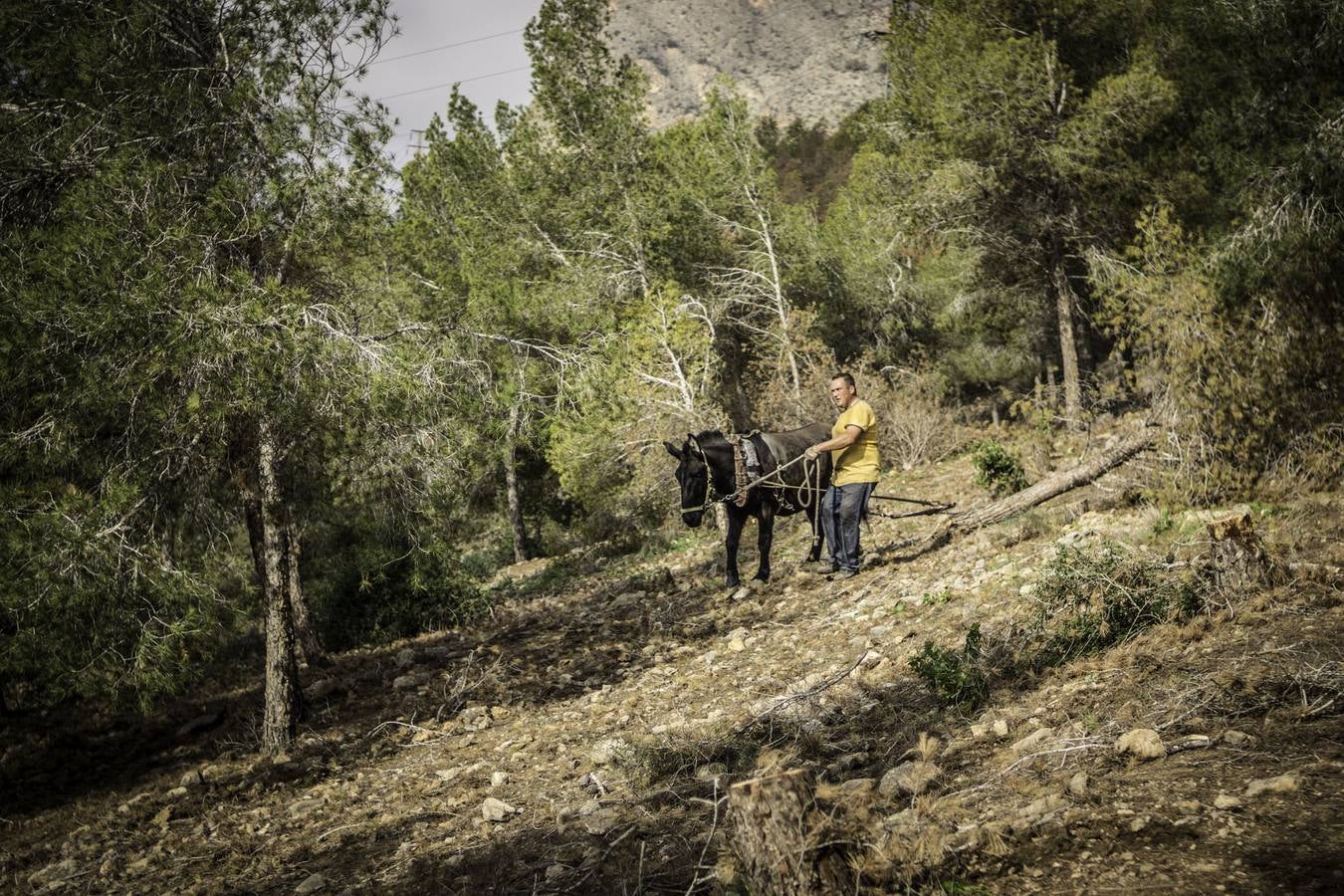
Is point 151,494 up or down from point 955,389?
up

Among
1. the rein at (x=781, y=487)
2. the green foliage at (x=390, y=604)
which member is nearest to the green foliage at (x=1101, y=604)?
the rein at (x=781, y=487)

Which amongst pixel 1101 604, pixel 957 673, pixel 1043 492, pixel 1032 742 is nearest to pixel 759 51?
pixel 1043 492

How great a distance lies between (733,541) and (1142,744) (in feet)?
20.3

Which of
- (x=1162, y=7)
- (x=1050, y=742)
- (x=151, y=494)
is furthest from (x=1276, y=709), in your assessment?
(x=1162, y=7)

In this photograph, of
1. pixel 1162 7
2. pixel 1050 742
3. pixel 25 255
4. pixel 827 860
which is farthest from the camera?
pixel 1162 7

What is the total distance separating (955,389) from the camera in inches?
1125

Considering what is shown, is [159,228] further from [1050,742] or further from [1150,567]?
[1150,567]

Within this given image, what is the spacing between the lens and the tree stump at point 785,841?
8.43 feet

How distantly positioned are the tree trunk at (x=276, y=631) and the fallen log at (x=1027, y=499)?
251 inches

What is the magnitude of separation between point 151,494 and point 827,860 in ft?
18.7

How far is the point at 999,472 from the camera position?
1119cm

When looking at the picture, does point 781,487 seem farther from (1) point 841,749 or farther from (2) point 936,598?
(1) point 841,749

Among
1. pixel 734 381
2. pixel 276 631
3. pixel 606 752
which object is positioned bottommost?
pixel 606 752

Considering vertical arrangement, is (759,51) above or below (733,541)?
above
